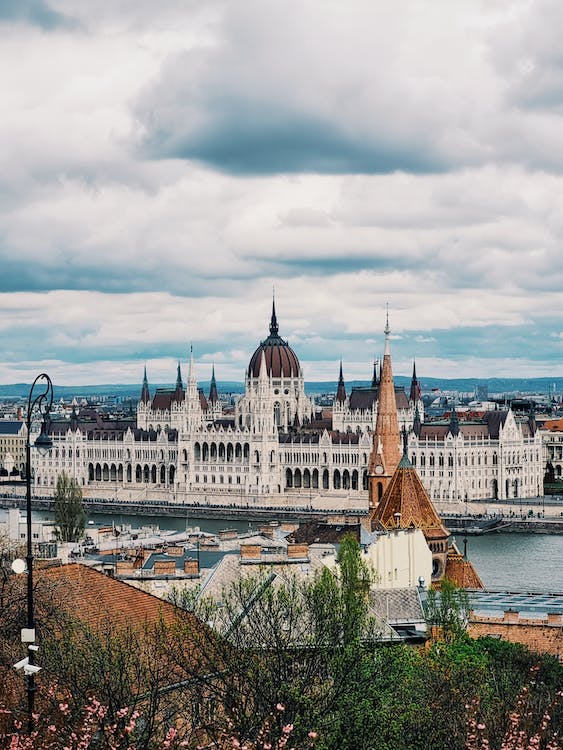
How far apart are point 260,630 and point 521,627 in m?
9.19

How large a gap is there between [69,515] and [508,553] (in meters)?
19.0

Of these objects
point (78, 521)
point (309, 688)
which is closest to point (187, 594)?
point (309, 688)

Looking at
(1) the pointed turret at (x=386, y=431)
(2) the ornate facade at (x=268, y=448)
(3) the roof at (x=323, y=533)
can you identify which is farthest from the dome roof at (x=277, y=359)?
(3) the roof at (x=323, y=533)

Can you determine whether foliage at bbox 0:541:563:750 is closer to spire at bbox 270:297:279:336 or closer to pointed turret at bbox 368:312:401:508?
pointed turret at bbox 368:312:401:508

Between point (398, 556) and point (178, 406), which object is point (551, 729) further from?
point (178, 406)

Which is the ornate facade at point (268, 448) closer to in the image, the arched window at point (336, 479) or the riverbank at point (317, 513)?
the arched window at point (336, 479)

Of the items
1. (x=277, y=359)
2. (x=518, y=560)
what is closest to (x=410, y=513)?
(x=518, y=560)

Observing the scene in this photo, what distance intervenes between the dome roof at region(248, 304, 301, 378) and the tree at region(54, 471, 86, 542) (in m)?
47.8

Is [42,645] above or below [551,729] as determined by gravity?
above

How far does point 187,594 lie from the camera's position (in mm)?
16828

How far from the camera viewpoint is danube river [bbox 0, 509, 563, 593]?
161 feet

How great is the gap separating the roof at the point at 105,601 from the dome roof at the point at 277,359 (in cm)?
8899

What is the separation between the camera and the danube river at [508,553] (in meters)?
49.0

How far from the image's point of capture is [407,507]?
35.9 metres
